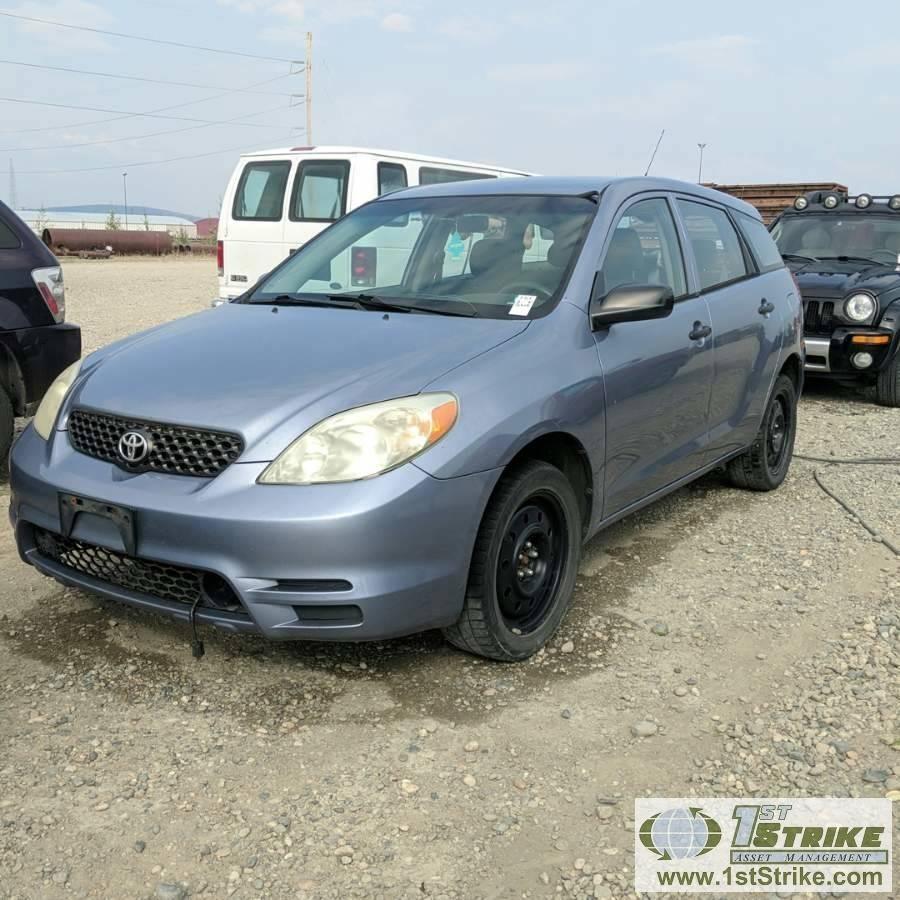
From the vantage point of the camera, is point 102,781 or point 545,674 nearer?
point 102,781

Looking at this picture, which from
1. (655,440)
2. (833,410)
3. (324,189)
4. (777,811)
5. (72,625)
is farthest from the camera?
(324,189)

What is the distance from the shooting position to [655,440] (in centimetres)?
404

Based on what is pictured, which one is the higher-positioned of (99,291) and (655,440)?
(655,440)

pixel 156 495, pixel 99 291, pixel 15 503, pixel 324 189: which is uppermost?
pixel 324 189

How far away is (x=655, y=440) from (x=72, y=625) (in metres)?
2.43

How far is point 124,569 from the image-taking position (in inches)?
121

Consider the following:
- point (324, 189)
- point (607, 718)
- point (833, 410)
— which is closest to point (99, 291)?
point (324, 189)

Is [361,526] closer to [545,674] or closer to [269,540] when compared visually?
[269,540]

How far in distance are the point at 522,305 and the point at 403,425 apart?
92 centimetres

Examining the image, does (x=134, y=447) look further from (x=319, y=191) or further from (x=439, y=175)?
(x=439, y=175)

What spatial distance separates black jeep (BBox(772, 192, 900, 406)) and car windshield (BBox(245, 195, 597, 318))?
5.19 m

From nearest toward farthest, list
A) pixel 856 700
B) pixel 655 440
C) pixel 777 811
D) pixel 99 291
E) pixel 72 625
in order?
1. pixel 777 811
2. pixel 856 700
3. pixel 72 625
4. pixel 655 440
5. pixel 99 291

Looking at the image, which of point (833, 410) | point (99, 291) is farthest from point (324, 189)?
point (99, 291)

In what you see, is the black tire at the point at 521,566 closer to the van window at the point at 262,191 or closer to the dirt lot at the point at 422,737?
the dirt lot at the point at 422,737
